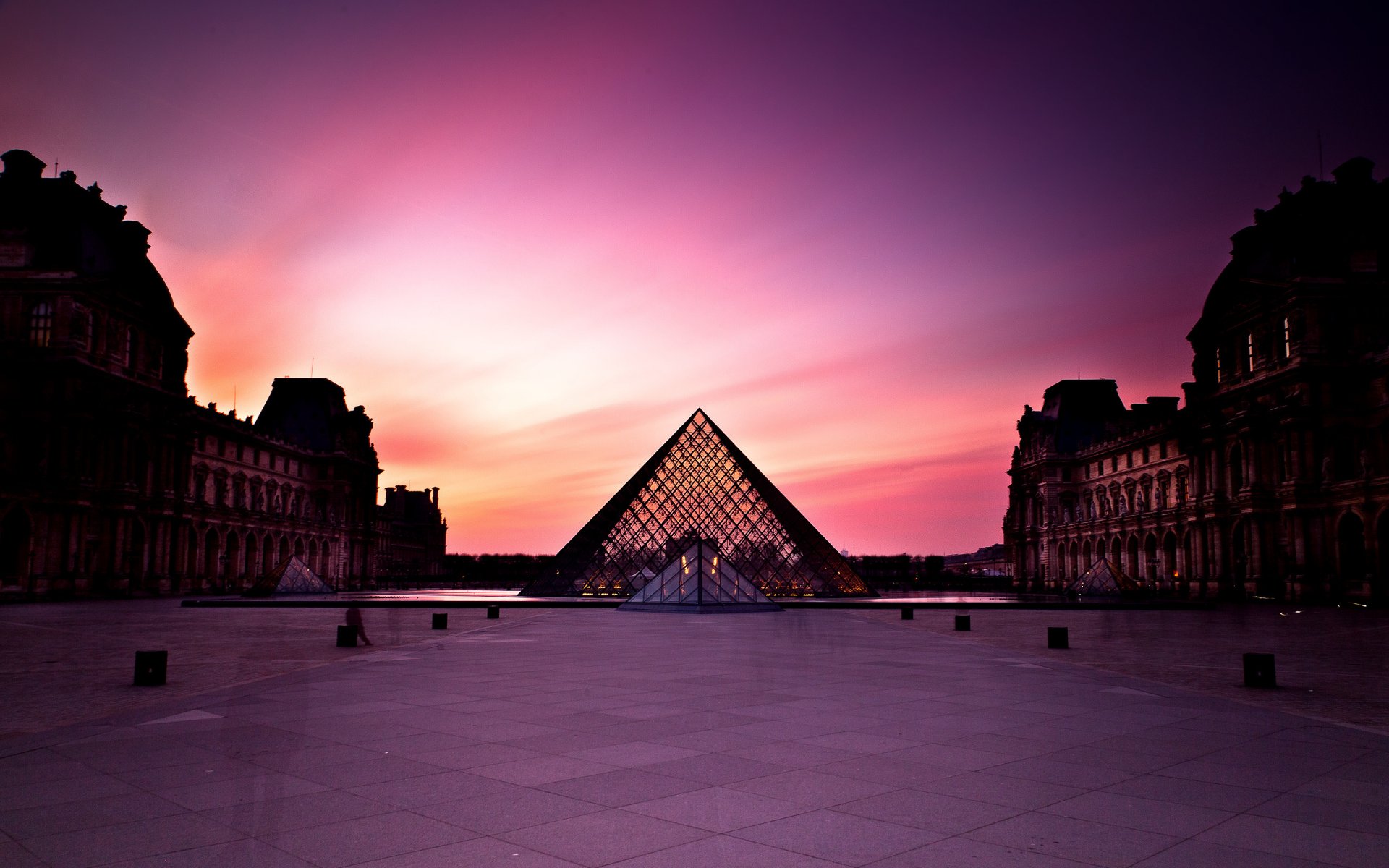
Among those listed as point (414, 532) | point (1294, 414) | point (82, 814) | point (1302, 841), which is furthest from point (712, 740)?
point (414, 532)

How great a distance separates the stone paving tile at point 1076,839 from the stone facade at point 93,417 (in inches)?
1710

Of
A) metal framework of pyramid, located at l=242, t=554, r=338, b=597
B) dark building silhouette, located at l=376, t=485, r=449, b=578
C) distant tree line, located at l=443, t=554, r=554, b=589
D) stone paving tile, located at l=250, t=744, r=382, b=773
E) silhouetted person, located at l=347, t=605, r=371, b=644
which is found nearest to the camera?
stone paving tile, located at l=250, t=744, r=382, b=773

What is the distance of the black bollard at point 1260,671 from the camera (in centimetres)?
1017

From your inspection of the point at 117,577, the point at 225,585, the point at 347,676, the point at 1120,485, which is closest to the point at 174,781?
the point at 347,676

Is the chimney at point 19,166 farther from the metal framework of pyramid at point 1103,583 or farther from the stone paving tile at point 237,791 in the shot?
the metal framework of pyramid at point 1103,583

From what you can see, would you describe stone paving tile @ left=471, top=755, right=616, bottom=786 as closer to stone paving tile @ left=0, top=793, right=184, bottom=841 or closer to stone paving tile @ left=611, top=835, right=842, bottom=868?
stone paving tile @ left=611, top=835, right=842, bottom=868

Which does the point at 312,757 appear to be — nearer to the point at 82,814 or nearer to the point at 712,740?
the point at 82,814

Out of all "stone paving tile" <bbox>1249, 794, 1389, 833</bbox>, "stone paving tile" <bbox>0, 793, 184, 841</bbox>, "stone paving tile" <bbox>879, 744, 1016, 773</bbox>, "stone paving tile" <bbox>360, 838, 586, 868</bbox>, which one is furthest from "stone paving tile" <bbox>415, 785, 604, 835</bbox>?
"stone paving tile" <bbox>1249, 794, 1389, 833</bbox>

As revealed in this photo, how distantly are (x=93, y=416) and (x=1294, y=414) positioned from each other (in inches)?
2061

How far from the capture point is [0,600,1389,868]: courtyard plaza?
4.17m

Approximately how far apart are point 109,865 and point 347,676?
715 cm

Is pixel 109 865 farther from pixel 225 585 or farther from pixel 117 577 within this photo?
pixel 225 585

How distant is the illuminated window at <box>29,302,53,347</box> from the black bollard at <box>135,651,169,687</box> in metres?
39.4

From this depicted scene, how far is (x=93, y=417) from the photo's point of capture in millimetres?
42125
